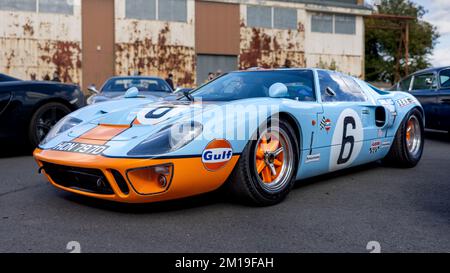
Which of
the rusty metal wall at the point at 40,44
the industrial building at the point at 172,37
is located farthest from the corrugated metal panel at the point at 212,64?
the rusty metal wall at the point at 40,44

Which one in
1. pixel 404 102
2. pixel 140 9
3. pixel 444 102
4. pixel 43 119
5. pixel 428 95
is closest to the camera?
pixel 404 102

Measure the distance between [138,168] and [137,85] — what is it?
19.9ft

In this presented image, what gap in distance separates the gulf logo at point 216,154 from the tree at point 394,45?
133 feet

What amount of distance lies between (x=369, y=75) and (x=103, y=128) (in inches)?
1697

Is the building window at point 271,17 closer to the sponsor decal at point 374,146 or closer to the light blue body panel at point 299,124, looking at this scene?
the light blue body panel at point 299,124

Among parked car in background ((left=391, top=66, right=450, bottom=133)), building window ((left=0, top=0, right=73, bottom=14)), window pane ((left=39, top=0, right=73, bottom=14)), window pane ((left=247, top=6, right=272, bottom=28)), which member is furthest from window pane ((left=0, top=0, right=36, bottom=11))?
parked car in background ((left=391, top=66, right=450, bottom=133))

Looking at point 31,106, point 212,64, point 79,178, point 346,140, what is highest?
point 212,64

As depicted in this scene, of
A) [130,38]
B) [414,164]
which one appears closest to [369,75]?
[130,38]

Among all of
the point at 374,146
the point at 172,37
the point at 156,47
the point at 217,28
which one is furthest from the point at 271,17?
the point at 374,146

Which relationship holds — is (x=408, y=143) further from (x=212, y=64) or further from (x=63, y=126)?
(x=212, y=64)

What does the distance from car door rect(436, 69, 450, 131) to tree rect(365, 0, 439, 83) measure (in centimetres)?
3516

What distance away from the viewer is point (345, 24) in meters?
26.8

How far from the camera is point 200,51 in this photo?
23.0 m

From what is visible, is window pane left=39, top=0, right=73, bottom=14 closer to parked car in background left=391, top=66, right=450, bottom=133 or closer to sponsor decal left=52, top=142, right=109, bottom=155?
parked car in background left=391, top=66, right=450, bottom=133
